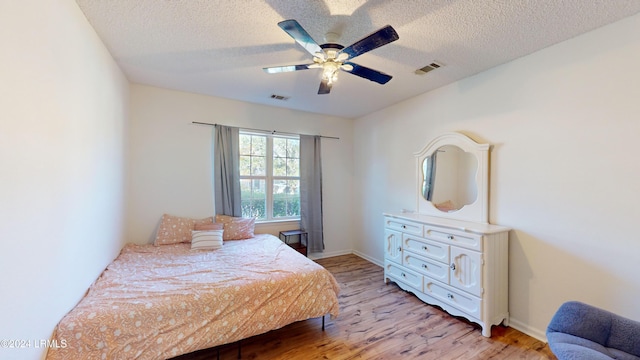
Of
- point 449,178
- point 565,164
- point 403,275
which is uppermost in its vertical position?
point 565,164

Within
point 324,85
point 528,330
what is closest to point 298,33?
point 324,85

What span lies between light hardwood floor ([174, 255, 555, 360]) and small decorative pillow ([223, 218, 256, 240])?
1.44 meters

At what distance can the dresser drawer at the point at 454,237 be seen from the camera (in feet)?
7.44

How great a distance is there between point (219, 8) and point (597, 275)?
3.43 m

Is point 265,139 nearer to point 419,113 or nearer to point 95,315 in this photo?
Result: point 419,113

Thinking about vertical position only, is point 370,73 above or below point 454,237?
above

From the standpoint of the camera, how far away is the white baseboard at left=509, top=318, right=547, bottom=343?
2152mm

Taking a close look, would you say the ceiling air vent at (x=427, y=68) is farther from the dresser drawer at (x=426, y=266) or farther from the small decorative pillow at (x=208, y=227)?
the small decorative pillow at (x=208, y=227)

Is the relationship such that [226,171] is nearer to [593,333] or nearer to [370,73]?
[370,73]

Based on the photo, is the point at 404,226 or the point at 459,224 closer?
the point at 459,224

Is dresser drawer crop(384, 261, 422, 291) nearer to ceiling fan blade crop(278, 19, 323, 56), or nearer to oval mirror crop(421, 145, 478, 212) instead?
oval mirror crop(421, 145, 478, 212)

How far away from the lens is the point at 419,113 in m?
3.37

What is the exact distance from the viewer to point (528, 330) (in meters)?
2.24

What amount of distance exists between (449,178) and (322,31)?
86.2 inches
